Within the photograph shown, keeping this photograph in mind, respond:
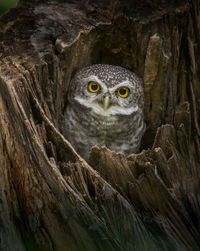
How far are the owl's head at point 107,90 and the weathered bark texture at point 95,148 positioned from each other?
0.40 feet

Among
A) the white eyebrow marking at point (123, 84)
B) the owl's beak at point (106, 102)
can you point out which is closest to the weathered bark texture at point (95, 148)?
the white eyebrow marking at point (123, 84)

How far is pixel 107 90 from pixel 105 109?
0.60 ft

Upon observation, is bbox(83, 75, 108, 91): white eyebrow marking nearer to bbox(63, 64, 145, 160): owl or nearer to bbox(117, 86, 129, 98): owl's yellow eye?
bbox(63, 64, 145, 160): owl

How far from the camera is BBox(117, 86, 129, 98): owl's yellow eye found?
3092 millimetres

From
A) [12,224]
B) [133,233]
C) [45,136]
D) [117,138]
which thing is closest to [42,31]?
[45,136]

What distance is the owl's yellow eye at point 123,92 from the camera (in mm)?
3092

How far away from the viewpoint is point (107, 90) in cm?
301

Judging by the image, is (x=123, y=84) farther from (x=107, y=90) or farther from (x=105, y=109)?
(x=105, y=109)

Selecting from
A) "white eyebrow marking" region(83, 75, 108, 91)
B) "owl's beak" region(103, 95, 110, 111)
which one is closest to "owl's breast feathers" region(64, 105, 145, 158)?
"owl's beak" region(103, 95, 110, 111)

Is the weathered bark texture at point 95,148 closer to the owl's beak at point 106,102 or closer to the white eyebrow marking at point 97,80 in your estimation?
the white eyebrow marking at point 97,80

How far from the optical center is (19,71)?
2281mm

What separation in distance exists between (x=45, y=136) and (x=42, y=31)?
1.02 meters

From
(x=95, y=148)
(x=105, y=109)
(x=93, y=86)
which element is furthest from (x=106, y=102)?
(x=95, y=148)

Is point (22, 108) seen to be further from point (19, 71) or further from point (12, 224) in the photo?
point (12, 224)
